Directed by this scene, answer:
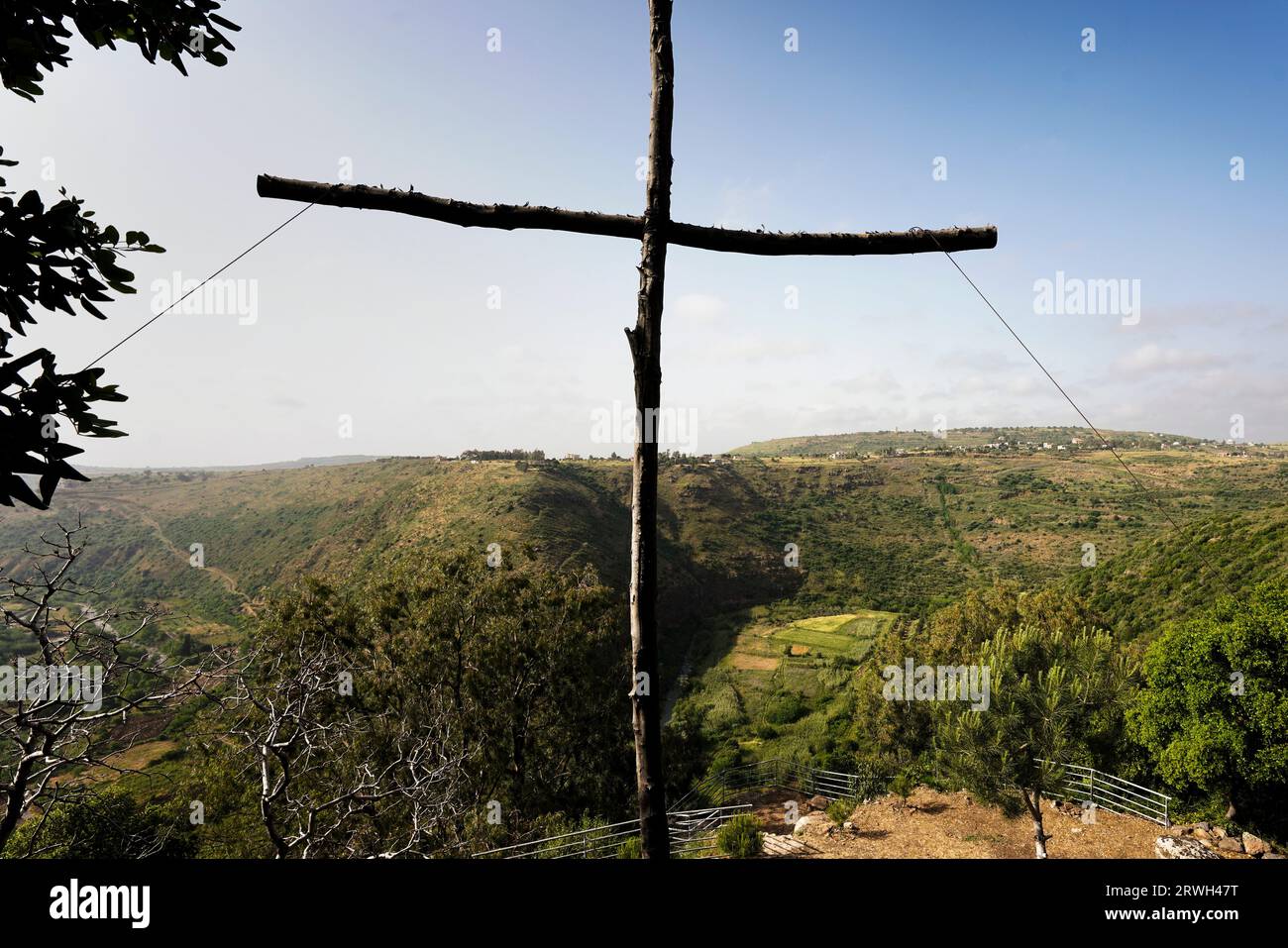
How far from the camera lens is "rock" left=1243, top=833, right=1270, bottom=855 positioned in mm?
10453

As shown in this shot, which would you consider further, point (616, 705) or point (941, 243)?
point (616, 705)

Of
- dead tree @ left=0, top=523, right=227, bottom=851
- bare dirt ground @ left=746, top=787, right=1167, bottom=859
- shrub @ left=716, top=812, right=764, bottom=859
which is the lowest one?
bare dirt ground @ left=746, top=787, right=1167, bottom=859

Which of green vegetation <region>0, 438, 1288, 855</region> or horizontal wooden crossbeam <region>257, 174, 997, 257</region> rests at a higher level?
horizontal wooden crossbeam <region>257, 174, 997, 257</region>

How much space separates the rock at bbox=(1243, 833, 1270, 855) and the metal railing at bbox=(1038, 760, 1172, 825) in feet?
4.58

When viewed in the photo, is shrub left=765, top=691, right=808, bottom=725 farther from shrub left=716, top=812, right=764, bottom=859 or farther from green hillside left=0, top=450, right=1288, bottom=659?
shrub left=716, top=812, right=764, bottom=859

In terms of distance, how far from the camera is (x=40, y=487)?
207 cm

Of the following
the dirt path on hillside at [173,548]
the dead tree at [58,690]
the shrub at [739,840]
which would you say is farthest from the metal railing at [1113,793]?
the dirt path on hillside at [173,548]

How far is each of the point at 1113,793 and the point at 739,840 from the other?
10.6m

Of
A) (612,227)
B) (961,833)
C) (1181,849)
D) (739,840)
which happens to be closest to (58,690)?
(612,227)

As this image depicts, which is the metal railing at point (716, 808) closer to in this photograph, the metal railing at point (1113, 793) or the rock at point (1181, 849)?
the metal railing at point (1113, 793)

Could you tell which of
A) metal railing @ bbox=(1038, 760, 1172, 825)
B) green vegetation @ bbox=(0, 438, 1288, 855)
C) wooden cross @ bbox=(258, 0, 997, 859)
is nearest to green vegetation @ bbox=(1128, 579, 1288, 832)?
green vegetation @ bbox=(0, 438, 1288, 855)
